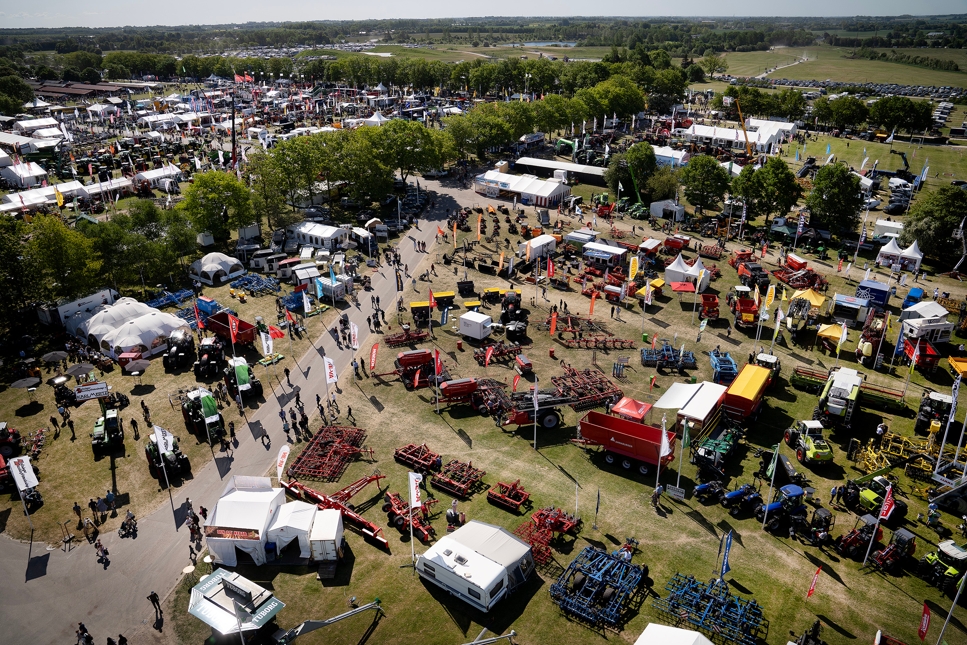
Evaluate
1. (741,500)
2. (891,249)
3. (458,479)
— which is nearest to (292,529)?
(458,479)

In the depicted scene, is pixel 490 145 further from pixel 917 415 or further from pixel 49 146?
pixel 49 146

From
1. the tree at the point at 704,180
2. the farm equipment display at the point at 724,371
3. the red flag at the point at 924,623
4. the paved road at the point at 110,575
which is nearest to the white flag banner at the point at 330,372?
the paved road at the point at 110,575

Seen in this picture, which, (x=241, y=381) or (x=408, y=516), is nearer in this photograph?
(x=408, y=516)

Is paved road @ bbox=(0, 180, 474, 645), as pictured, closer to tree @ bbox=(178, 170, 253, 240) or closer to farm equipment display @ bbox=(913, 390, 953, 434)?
tree @ bbox=(178, 170, 253, 240)

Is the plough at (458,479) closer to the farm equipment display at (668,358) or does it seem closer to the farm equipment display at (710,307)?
the farm equipment display at (668,358)

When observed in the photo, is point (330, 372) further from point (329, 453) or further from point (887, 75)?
point (887, 75)

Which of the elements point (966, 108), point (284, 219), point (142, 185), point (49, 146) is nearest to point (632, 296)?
point (284, 219)
